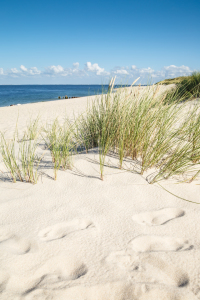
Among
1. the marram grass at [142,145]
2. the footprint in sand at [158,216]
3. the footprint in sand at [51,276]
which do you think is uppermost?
the marram grass at [142,145]

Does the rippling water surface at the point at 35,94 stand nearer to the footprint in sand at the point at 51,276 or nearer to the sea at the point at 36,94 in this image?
the sea at the point at 36,94

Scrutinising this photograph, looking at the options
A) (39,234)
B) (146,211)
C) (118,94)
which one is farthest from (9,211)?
(118,94)

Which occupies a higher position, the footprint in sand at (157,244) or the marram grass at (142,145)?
the marram grass at (142,145)

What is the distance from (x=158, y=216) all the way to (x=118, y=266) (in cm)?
44

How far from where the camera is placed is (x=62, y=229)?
42.6 inches

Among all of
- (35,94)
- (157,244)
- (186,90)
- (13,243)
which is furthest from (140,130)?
(35,94)

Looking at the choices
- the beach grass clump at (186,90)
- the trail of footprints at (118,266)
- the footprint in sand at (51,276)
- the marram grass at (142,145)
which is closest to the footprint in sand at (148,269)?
the trail of footprints at (118,266)

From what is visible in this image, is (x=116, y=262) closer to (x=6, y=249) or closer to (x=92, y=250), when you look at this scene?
(x=92, y=250)

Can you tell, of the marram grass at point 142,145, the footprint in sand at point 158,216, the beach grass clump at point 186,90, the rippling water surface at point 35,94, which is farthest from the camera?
the rippling water surface at point 35,94

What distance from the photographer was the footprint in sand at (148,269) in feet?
2.60

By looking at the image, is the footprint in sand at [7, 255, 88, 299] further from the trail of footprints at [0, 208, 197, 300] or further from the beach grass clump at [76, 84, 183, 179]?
the beach grass clump at [76, 84, 183, 179]

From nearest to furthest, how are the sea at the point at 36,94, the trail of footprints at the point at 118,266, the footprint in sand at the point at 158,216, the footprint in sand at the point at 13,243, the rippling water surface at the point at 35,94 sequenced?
1. the trail of footprints at the point at 118,266
2. the footprint in sand at the point at 13,243
3. the footprint in sand at the point at 158,216
4. the sea at the point at 36,94
5. the rippling water surface at the point at 35,94

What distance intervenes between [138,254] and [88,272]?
0.25m

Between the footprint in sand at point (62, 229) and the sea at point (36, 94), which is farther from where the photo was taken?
the sea at point (36, 94)
